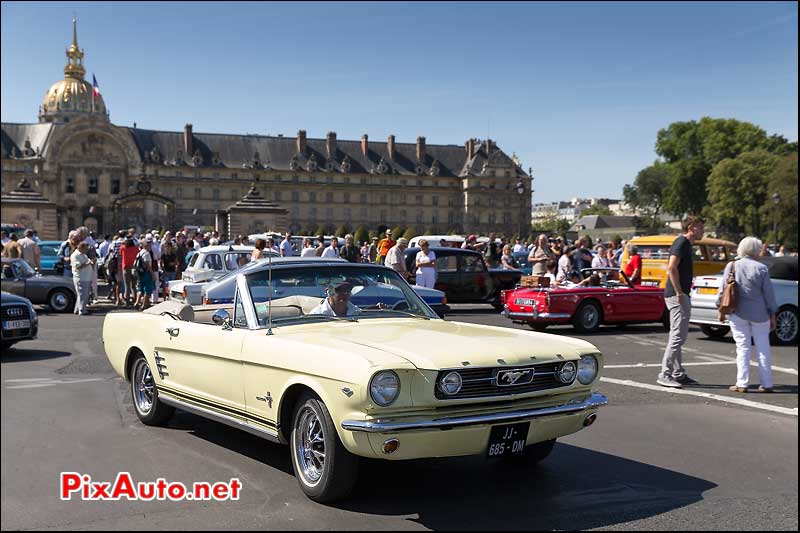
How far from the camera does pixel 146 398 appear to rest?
25.1ft

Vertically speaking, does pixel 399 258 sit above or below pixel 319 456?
above

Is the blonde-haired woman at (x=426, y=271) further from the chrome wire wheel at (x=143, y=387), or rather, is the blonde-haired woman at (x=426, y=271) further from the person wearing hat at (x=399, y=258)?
the chrome wire wheel at (x=143, y=387)

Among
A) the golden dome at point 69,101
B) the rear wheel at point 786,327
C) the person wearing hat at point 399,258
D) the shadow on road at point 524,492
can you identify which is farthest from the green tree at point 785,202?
the golden dome at point 69,101

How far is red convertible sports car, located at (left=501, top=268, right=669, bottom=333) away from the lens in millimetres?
16031

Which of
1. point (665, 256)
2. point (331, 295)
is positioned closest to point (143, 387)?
point (331, 295)

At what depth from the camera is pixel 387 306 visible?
7.07 m

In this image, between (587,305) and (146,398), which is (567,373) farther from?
(587,305)

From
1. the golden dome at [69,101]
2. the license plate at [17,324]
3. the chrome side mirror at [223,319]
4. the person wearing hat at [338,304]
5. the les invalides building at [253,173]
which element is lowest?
the license plate at [17,324]

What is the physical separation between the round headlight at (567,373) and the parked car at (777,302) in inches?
392

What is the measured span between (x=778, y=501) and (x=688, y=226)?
5.78 meters

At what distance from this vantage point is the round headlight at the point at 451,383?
5105mm

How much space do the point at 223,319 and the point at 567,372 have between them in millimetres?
2863

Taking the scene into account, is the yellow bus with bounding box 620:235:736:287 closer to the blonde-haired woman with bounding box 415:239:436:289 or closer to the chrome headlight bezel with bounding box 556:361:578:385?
the blonde-haired woman with bounding box 415:239:436:289

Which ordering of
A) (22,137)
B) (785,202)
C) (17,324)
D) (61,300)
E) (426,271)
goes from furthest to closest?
(22,137), (785,202), (61,300), (426,271), (17,324)
